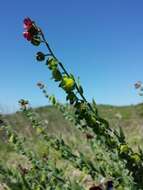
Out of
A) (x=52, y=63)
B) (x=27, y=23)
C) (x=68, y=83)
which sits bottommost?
(x=68, y=83)

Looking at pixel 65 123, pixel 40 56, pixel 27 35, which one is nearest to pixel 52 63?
→ pixel 40 56

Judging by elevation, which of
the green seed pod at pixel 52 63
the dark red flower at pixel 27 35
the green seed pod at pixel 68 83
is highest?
the dark red flower at pixel 27 35

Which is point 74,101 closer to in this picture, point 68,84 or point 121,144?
point 68,84

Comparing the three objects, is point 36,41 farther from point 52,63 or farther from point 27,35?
point 52,63

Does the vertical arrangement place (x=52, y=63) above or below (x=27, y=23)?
below

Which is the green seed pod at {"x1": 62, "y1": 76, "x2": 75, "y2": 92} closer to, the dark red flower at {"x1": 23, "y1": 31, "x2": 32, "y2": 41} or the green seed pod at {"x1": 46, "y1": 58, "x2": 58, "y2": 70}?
the green seed pod at {"x1": 46, "y1": 58, "x2": 58, "y2": 70}

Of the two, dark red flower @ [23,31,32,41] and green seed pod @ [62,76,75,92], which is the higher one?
dark red flower @ [23,31,32,41]

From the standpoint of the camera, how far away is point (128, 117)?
21.6m

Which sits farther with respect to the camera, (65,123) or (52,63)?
(65,123)

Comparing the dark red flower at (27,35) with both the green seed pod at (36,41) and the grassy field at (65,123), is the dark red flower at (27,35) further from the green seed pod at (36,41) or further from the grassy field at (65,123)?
the grassy field at (65,123)

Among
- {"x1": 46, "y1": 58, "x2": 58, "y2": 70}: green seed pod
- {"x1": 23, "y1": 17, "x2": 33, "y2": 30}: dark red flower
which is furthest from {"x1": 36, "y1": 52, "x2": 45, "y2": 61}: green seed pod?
{"x1": 23, "y1": 17, "x2": 33, "y2": 30}: dark red flower

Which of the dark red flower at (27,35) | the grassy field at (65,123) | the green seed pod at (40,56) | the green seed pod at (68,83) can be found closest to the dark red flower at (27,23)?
the dark red flower at (27,35)

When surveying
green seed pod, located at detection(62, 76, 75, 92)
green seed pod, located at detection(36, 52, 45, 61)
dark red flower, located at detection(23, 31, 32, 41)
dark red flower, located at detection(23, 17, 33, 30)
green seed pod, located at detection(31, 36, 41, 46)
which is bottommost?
green seed pod, located at detection(62, 76, 75, 92)

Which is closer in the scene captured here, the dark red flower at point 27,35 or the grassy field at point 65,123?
the dark red flower at point 27,35
